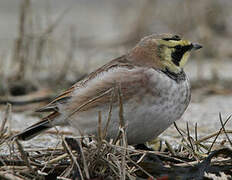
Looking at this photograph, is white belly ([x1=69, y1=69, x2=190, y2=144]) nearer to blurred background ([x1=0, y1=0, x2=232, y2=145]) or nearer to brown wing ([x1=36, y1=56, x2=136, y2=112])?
brown wing ([x1=36, y1=56, x2=136, y2=112])

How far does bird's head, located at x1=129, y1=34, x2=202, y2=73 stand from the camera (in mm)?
3672

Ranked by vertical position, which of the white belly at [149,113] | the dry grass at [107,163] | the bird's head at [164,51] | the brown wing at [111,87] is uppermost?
the bird's head at [164,51]

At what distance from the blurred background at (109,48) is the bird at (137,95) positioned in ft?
3.40

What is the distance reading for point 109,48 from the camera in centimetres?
910

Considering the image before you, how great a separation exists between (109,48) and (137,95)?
228 inches

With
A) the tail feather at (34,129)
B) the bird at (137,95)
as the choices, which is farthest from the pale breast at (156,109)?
the tail feather at (34,129)

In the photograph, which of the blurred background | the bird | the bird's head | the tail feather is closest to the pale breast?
the bird

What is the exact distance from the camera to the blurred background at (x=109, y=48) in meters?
5.74

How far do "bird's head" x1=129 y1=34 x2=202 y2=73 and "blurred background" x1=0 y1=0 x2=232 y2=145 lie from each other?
99 cm

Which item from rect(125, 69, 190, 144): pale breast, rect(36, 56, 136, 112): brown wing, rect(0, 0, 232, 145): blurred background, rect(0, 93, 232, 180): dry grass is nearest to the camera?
rect(0, 93, 232, 180): dry grass

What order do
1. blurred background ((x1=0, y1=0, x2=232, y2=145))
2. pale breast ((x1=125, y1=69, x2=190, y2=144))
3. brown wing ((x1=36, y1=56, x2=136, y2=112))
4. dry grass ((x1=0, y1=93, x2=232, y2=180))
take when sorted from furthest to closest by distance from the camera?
blurred background ((x1=0, y1=0, x2=232, y2=145))
brown wing ((x1=36, y1=56, x2=136, y2=112))
pale breast ((x1=125, y1=69, x2=190, y2=144))
dry grass ((x1=0, y1=93, x2=232, y2=180))

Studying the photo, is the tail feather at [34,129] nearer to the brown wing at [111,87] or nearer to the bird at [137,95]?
the bird at [137,95]

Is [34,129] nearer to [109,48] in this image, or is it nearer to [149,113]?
[149,113]

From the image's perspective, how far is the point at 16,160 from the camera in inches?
117
